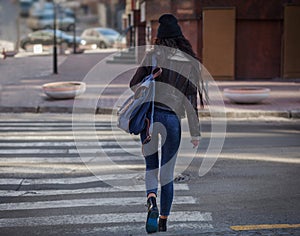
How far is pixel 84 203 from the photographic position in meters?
7.52

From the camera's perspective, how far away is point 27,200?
775 cm

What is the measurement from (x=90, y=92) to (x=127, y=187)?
12462mm

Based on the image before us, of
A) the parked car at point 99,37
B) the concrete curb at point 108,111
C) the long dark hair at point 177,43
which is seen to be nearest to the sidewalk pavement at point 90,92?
the concrete curb at point 108,111

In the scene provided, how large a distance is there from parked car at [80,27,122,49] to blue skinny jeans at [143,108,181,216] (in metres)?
42.0

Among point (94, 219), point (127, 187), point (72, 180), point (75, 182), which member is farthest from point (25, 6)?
point (94, 219)

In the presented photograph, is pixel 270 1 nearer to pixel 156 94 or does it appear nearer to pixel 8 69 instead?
Result: pixel 8 69

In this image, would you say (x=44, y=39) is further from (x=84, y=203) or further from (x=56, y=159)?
(x=84, y=203)

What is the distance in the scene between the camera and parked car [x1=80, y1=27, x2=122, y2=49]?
48094mm

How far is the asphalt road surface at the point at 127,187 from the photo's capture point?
6613mm

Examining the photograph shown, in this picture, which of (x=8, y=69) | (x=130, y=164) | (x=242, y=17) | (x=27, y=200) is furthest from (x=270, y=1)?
(x=27, y=200)

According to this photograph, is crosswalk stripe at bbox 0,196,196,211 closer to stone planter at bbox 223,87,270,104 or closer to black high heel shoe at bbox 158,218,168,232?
black high heel shoe at bbox 158,218,168,232

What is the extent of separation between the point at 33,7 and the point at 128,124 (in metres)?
29.7

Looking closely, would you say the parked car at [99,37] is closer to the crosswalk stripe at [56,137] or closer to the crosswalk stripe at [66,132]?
the crosswalk stripe at [66,132]

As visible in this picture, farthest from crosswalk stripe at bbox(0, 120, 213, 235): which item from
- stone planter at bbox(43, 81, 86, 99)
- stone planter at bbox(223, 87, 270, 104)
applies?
stone planter at bbox(223, 87, 270, 104)
